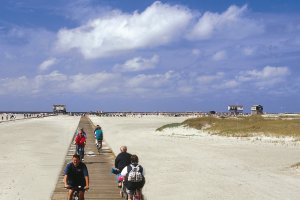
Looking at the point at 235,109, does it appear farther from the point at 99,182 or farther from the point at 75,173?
the point at 75,173

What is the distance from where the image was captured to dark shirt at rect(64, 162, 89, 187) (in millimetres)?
11391

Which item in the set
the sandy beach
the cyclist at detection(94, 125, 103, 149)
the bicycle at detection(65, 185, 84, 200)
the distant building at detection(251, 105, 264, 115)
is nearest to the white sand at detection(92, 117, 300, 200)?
the sandy beach

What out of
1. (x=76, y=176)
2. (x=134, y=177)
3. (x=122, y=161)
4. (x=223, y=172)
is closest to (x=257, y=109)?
(x=223, y=172)

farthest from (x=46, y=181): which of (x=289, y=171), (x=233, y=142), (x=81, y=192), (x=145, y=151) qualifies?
(x=233, y=142)

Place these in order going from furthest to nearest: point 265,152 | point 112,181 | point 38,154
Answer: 1. point 265,152
2. point 38,154
3. point 112,181

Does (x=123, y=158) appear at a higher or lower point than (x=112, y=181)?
higher

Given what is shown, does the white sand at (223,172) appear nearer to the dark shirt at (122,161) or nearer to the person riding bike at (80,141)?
the dark shirt at (122,161)

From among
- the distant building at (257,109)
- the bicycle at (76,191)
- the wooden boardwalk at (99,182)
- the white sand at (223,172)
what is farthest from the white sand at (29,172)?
the distant building at (257,109)

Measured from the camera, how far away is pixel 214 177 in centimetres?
2106

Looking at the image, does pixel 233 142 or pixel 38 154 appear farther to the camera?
pixel 233 142

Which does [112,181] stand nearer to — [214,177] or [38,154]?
[214,177]

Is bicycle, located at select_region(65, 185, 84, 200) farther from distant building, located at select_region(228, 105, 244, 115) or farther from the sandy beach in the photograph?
distant building, located at select_region(228, 105, 244, 115)

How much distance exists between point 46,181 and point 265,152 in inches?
731

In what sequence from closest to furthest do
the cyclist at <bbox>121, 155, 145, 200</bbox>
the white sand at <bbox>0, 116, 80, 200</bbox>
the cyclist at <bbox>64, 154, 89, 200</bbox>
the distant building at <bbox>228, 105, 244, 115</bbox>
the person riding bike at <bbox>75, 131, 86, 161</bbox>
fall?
the cyclist at <bbox>64, 154, 89, 200</bbox>, the cyclist at <bbox>121, 155, 145, 200</bbox>, the white sand at <bbox>0, 116, 80, 200</bbox>, the person riding bike at <bbox>75, 131, 86, 161</bbox>, the distant building at <bbox>228, 105, 244, 115</bbox>
